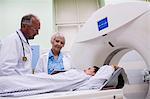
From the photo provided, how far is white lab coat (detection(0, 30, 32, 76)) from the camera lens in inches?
53.8

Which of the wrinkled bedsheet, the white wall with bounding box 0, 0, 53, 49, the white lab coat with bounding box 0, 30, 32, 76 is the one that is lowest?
the wrinkled bedsheet

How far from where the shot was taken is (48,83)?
121 cm

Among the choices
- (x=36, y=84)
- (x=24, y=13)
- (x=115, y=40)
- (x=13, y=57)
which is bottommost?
(x=36, y=84)

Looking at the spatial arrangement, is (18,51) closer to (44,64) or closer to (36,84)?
(36,84)

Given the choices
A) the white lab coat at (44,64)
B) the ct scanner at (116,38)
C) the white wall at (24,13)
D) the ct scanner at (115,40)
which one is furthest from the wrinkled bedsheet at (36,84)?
the white wall at (24,13)

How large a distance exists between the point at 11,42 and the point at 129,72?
A: 3.60 feet

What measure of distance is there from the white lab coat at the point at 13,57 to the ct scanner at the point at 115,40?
45 cm

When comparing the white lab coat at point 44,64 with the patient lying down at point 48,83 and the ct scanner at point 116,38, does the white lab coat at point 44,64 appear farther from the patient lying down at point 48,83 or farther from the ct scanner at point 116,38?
the patient lying down at point 48,83

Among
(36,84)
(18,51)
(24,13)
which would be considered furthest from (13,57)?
(24,13)

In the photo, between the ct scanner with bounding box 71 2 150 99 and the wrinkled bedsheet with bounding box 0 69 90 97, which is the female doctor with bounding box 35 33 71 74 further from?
the wrinkled bedsheet with bounding box 0 69 90 97

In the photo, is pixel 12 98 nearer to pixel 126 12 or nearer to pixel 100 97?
pixel 100 97

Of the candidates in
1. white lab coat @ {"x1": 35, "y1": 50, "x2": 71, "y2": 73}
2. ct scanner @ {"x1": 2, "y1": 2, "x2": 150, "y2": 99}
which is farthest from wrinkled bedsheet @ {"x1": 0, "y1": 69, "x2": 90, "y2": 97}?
white lab coat @ {"x1": 35, "y1": 50, "x2": 71, "y2": 73}

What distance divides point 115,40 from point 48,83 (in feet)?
2.03

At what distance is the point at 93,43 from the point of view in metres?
1.63
